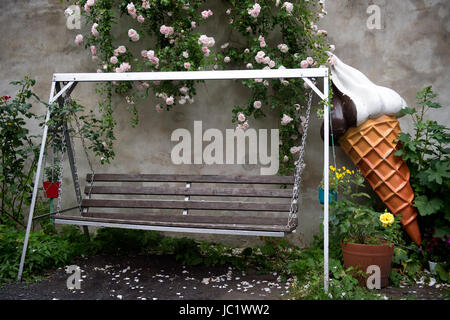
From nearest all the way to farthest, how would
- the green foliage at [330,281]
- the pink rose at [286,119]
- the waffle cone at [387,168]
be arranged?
1. the green foliage at [330,281]
2. the waffle cone at [387,168]
3. the pink rose at [286,119]

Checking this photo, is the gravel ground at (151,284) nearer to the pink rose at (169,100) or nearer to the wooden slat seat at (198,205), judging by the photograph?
the wooden slat seat at (198,205)

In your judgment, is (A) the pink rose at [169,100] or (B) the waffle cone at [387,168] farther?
(A) the pink rose at [169,100]

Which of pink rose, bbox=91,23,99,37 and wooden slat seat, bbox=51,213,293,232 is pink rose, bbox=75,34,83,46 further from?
wooden slat seat, bbox=51,213,293,232

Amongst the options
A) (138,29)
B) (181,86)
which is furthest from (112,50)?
(181,86)

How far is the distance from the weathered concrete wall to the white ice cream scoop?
18.4 inches

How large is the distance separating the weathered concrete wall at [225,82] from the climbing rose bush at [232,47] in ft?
0.66

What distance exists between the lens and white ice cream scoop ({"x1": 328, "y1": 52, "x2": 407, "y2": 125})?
410 cm

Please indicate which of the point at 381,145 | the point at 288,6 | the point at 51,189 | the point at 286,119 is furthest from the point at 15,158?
the point at 381,145

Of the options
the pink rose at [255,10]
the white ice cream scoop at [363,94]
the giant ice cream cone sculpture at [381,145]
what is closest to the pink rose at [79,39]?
the pink rose at [255,10]

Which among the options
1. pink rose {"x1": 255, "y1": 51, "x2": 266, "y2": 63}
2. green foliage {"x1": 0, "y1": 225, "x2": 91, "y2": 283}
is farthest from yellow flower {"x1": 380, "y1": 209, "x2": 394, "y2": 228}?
green foliage {"x1": 0, "y1": 225, "x2": 91, "y2": 283}

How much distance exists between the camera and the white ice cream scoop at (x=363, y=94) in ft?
13.4

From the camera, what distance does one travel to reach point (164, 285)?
3932mm

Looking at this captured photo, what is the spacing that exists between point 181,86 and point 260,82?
1.01 m
